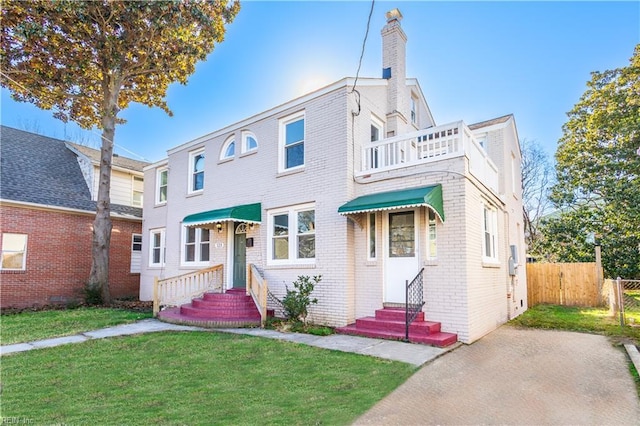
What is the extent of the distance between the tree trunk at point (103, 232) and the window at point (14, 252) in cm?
240

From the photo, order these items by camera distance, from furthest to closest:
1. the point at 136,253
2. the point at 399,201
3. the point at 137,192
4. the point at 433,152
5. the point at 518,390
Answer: the point at 137,192, the point at 136,253, the point at 433,152, the point at 399,201, the point at 518,390

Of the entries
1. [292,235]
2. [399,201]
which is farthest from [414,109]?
[399,201]

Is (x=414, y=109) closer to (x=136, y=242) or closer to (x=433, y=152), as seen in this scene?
(x=433, y=152)

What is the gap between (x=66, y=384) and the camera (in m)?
5.34

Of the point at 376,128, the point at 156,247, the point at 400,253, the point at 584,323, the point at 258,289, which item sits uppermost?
the point at 376,128

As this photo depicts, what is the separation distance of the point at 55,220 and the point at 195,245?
6619mm

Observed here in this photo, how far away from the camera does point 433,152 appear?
9.63 m

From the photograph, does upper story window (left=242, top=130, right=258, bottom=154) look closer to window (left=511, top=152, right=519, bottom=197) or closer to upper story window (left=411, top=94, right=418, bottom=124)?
upper story window (left=411, top=94, right=418, bottom=124)

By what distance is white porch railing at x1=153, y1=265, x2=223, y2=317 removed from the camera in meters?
12.1

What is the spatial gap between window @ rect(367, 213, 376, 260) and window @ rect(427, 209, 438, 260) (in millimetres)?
1443

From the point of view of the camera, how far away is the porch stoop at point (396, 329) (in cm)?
776

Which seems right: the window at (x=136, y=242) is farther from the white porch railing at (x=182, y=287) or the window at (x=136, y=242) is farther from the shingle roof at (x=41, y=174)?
the white porch railing at (x=182, y=287)

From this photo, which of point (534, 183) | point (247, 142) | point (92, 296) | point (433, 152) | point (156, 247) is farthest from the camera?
point (534, 183)

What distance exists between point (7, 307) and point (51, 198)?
453 cm
